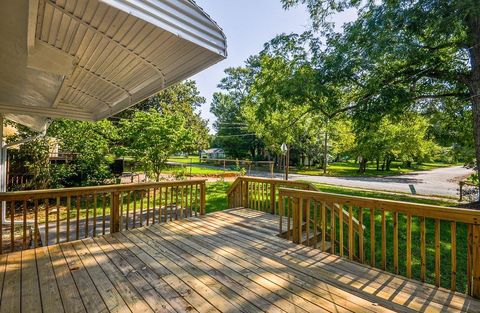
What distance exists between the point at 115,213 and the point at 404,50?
657 cm

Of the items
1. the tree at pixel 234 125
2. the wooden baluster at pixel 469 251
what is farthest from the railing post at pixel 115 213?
the tree at pixel 234 125

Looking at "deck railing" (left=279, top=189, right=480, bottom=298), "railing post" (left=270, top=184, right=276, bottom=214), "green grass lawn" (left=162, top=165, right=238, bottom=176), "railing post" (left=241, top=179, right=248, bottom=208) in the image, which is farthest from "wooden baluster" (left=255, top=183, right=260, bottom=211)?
"green grass lawn" (left=162, top=165, right=238, bottom=176)

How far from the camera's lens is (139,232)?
14.1ft

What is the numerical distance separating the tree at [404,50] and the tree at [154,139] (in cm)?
563

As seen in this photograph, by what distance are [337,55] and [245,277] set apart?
→ 5.94 meters

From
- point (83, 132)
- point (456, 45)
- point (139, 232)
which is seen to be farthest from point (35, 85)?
point (456, 45)

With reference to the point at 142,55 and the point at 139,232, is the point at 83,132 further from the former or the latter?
the point at 142,55

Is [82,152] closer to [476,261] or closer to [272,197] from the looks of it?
[272,197]

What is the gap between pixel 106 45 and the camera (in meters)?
2.39

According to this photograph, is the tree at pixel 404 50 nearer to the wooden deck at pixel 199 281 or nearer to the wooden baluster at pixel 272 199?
the wooden baluster at pixel 272 199

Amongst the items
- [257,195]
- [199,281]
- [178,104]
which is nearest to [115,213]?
[199,281]

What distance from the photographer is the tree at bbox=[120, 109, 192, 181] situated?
8.91 meters

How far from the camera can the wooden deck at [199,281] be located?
2.26m

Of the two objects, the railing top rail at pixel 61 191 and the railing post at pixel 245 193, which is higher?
the railing top rail at pixel 61 191
